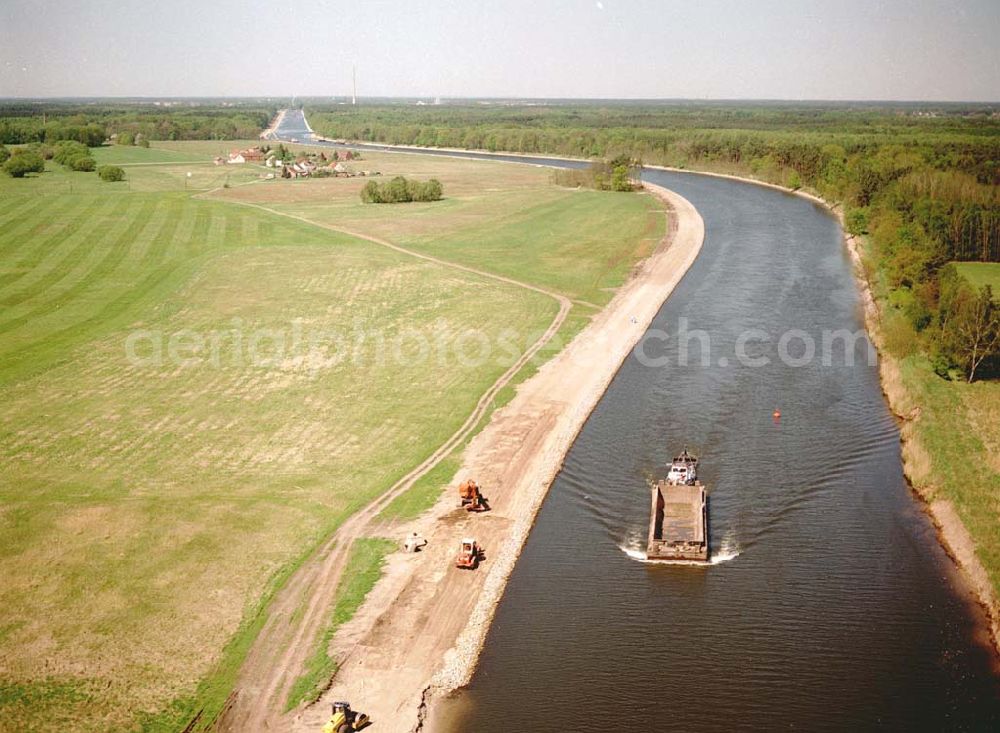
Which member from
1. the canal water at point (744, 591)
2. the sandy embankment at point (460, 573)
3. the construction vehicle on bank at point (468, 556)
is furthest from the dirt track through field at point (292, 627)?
the canal water at point (744, 591)

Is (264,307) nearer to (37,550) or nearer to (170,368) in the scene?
(170,368)

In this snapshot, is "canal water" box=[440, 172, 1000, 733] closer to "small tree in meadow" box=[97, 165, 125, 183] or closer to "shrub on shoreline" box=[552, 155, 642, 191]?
"shrub on shoreline" box=[552, 155, 642, 191]

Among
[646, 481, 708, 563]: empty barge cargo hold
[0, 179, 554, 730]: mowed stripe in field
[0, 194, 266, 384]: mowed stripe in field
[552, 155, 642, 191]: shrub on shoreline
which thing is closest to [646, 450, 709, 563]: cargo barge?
[646, 481, 708, 563]: empty barge cargo hold

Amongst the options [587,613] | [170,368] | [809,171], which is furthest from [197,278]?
[809,171]

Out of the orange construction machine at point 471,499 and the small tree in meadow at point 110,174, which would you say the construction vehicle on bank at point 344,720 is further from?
the small tree in meadow at point 110,174

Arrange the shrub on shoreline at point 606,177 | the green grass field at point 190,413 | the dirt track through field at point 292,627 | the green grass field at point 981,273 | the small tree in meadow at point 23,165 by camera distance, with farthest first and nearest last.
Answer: the shrub on shoreline at point 606,177
the small tree in meadow at point 23,165
the green grass field at point 981,273
the green grass field at point 190,413
the dirt track through field at point 292,627
